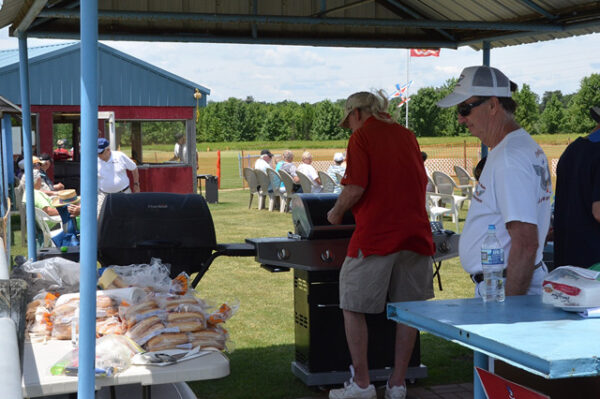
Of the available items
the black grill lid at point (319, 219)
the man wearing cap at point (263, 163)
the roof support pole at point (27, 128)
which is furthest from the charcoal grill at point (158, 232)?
the man wearing cap at point (263, 163)

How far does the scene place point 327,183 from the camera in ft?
53.5

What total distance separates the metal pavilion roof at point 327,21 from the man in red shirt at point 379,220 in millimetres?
1536

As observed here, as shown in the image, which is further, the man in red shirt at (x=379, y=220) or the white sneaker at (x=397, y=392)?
the white sneaker at (x=397, y=392)

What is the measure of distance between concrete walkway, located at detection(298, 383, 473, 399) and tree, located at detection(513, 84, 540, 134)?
6592 cm

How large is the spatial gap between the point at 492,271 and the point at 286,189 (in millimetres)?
14053

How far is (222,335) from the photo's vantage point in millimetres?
3238

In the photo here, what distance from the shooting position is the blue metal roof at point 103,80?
2061 centimetres

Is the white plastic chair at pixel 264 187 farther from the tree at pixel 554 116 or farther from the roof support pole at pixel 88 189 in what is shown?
the tree at pixel 554 116

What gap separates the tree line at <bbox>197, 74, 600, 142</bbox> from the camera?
74.1 metres

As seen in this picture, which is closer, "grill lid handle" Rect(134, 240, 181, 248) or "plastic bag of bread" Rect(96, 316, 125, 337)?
"plastic bag of bread" Rect(96, 316, 125, 337)

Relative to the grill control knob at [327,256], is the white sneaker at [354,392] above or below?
below

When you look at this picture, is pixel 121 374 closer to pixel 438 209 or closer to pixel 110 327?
pixel 110 327

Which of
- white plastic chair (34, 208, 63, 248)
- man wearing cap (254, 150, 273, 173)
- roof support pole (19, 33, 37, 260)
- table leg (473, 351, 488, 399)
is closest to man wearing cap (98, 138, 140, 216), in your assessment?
white plastic chair (34, 208, 63, 248)

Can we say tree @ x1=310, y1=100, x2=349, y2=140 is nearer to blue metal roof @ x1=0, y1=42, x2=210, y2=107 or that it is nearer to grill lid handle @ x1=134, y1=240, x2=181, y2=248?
blue metal roof @ x1=0, y1=42, x2=210, y2=107
